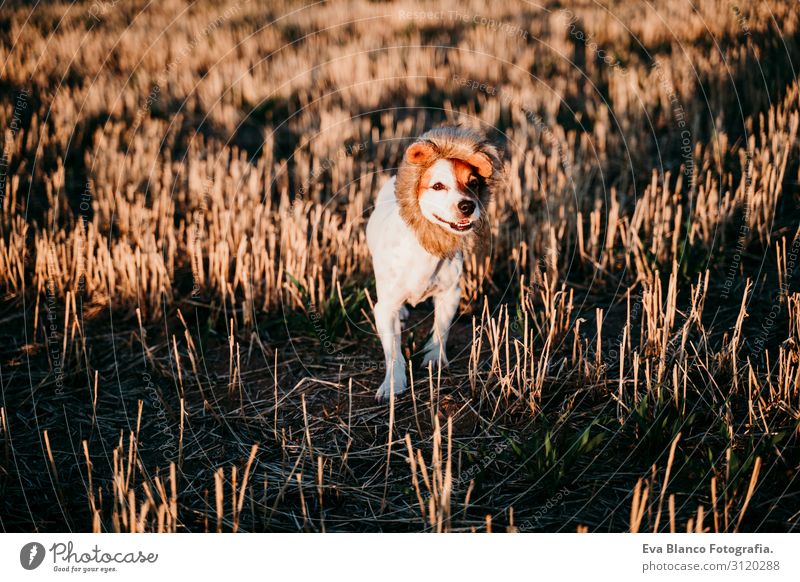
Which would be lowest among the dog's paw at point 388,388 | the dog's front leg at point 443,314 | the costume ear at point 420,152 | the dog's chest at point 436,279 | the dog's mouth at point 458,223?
the dog's paw at point 388,388

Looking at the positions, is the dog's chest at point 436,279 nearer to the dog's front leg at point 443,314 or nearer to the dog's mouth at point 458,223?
the dog's front leg at point 443,314

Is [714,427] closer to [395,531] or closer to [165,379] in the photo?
[395,531]

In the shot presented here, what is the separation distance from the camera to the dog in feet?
9.37

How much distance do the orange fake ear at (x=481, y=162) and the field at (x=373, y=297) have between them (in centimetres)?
76

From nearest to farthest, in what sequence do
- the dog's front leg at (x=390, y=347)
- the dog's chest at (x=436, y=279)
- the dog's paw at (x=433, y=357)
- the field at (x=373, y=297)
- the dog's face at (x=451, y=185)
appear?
the field at (x=373, y=297), the dog's face at (x=451, y=185), the dog's chest at (x=436, y=279), the dog's front leg at (x=390, y=347), the dog's paw at (x=433, y=357)

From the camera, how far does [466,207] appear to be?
282 centimetres

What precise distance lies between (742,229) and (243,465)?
3631 mm

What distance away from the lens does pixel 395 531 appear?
8.64 feet

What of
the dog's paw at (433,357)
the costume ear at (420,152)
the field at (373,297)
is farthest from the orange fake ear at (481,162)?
the dog's paw at (433,357)

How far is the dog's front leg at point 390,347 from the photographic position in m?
3.23

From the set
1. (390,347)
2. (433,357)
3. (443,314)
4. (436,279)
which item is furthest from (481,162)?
(433,357)

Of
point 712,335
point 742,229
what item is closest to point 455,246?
point 712,335

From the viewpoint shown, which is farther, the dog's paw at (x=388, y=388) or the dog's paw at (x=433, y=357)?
the dog's paw at (x=433, y=357)

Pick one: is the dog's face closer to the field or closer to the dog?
the dog
